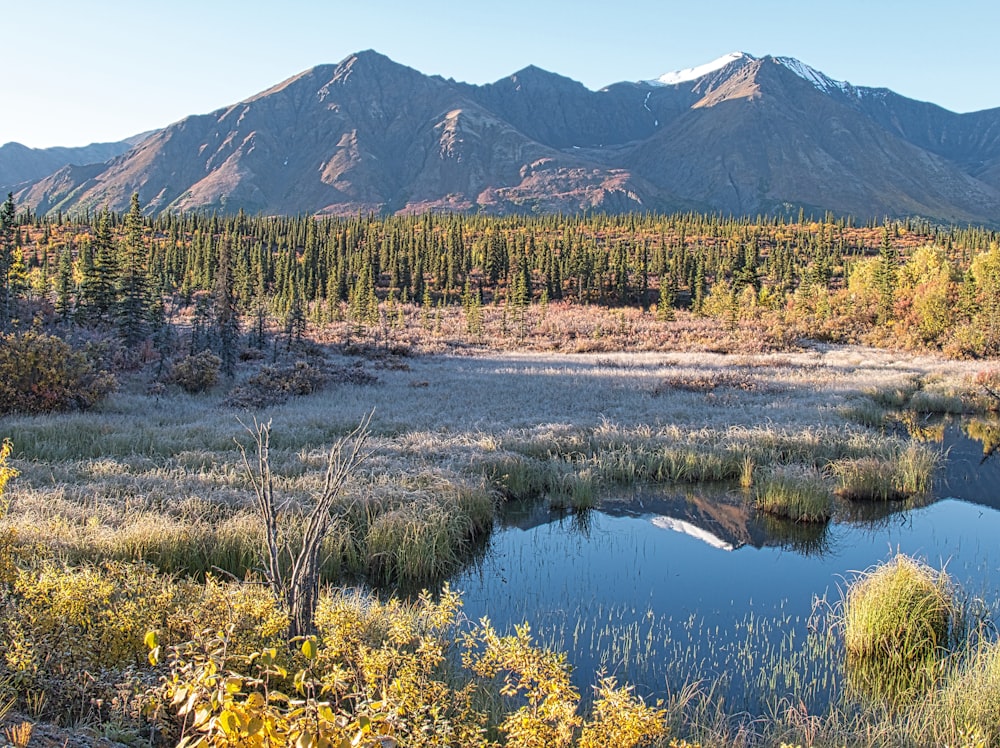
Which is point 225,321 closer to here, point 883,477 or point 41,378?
point 41,378

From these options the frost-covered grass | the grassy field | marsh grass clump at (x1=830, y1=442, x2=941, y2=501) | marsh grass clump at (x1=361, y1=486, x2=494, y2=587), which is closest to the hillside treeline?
the frost-covered grass

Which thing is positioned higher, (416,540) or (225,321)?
(225,321)

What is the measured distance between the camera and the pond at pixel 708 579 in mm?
7887

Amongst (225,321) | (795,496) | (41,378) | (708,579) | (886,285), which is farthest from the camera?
(886,285)

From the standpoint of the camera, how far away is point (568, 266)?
90.3 m

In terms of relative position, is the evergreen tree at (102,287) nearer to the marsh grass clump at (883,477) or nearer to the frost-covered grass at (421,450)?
the frost-covered grass at (421,450)

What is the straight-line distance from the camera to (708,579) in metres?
11.0

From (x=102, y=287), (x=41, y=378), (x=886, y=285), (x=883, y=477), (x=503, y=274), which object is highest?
(x=503, y=274)

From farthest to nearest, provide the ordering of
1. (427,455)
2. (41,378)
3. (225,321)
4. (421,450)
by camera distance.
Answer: (225,321), (41,378), (421,450), (427,455)

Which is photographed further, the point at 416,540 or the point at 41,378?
the point at 41,378

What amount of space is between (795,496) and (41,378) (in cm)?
1942

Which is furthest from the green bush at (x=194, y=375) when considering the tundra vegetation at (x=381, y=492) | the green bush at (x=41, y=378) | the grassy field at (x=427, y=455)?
the green bush at (x=41, y=378)

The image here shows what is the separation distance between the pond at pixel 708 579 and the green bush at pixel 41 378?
44.4ft

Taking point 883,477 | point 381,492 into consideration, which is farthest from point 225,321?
point 883,477
